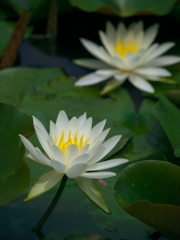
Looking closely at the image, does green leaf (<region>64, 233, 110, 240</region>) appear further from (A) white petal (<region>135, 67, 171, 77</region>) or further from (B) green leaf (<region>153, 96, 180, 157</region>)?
(A) white petal (<region>135, 67, 171, 77</region>)

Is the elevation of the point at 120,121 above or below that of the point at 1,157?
below

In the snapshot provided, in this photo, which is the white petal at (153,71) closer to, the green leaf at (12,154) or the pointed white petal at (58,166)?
the green leaf at (12,154)

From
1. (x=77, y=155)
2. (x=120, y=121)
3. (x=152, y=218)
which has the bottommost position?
(x=120, y=121)

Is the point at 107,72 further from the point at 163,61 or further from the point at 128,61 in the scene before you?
the point at 163,61

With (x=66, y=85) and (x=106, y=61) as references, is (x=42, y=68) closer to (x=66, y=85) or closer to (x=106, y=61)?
(x=66, y=85)

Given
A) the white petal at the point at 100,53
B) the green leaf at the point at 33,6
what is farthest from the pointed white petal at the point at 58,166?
the green leaf at the point at 33,6

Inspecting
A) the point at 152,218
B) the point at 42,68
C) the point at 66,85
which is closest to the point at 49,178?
the point at 152,218
